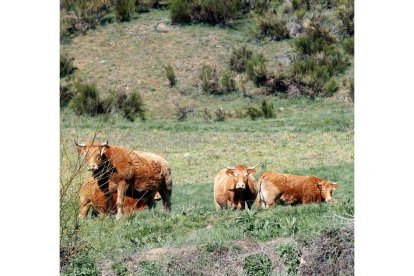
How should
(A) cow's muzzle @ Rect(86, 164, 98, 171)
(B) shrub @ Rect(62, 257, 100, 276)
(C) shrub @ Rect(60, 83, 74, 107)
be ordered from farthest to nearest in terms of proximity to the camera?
(C) shrub @ Rect(60, 83, 74, 107) → (A) cow's muzzle @ Rect(86, 164, 98, 171) → (B) shrub @ Rect(62, 257, 100, 276)

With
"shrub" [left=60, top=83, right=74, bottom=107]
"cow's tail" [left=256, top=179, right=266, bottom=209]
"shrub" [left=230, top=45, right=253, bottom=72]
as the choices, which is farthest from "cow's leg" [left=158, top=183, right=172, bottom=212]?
"shrub" [left=230, top=45, right=253, bottom=72]

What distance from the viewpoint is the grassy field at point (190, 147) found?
993 centimetres

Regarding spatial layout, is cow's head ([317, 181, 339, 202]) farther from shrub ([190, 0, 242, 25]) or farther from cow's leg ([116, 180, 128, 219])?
shrub ([190, 0, 242, 25])

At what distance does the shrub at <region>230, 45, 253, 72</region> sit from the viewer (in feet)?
71.1

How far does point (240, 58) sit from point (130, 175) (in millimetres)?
9452

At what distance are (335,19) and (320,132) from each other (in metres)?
4.91

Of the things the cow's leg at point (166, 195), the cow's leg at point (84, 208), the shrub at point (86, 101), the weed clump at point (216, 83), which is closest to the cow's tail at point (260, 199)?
the cow's leg at point (166, 195)

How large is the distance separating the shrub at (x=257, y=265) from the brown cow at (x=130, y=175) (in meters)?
2.78

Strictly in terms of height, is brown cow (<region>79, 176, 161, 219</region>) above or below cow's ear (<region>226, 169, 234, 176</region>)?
below

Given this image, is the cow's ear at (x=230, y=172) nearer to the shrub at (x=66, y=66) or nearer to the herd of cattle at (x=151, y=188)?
the herd of cattle at (x=151, y=188)

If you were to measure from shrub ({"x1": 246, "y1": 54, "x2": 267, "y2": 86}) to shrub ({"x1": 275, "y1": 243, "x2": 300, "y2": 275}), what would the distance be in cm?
1110
